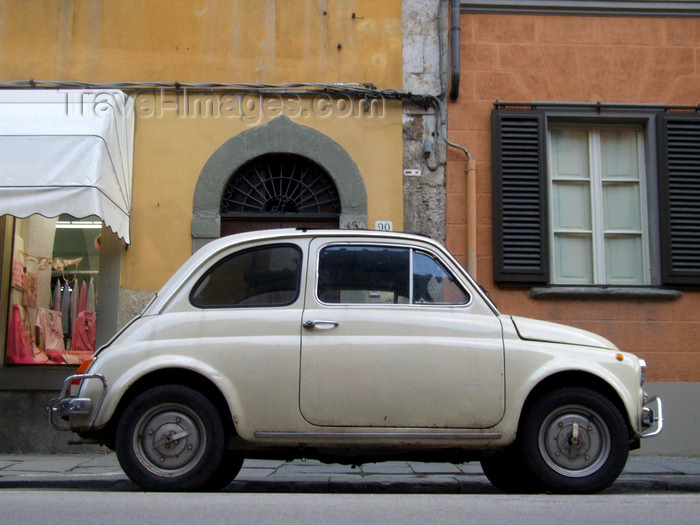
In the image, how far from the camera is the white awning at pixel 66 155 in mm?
7922

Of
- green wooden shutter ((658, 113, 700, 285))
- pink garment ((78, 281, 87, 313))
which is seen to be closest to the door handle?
pink garment ((78, 281, 87, 313))

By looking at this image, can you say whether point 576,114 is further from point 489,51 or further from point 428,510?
point 428,510

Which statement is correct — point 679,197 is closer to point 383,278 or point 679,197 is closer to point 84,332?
point 383,278

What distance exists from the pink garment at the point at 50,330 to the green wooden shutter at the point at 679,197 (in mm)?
7003

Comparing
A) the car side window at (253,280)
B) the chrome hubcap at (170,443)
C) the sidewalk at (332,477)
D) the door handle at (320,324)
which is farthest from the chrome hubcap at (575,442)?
the chrome hubcap at (170,443)

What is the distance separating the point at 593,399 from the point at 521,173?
4772 millimetres

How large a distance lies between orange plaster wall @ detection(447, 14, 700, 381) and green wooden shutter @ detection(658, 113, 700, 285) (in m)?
0.26

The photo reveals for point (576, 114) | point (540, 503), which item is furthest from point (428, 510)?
point (576, 114)

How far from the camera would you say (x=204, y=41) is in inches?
385

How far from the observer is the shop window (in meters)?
9.38

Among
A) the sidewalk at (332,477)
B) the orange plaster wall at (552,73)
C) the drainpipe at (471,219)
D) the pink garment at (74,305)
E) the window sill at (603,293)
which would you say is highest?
the orange plaster wall at (552,73)

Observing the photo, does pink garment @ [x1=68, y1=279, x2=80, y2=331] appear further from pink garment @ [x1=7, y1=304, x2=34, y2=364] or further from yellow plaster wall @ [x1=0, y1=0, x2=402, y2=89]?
yellow plaster wall @ [x1=0, y1=0, x2=402, y2=89]

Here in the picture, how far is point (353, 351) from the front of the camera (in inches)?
207

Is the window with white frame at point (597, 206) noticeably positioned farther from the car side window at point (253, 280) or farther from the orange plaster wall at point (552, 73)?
the car side window at point (253, 280)
